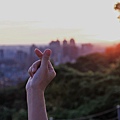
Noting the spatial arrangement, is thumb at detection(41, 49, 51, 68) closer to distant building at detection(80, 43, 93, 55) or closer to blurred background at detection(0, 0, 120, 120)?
blurred background at detection(0, 0, 120, 120)

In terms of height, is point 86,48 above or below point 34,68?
above

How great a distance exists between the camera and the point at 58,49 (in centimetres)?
991

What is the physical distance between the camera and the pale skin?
0.90m

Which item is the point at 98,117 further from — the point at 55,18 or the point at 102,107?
the point at 55,18

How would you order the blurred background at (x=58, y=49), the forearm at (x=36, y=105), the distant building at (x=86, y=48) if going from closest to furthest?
the forearm at (x=36, y=105) → the blurred background at (x=58, y=49) → the distant building at (x=86, y=48)

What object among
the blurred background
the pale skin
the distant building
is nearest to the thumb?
the pale skin

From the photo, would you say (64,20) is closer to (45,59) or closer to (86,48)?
(86,48)

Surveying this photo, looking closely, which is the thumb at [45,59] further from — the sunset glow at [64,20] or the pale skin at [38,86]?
the sunset glow at [64,20]

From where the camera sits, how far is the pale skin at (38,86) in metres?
0.90

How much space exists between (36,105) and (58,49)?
902 cm

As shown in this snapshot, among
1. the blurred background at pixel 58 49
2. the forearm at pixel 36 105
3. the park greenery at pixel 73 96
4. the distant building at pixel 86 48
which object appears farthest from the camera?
the distant building at pixel 86 48

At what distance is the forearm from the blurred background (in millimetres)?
3092

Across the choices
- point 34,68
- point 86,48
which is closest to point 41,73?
point 34,68

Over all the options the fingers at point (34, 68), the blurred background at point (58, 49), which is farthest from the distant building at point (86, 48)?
the fingers at point (34, 68)
